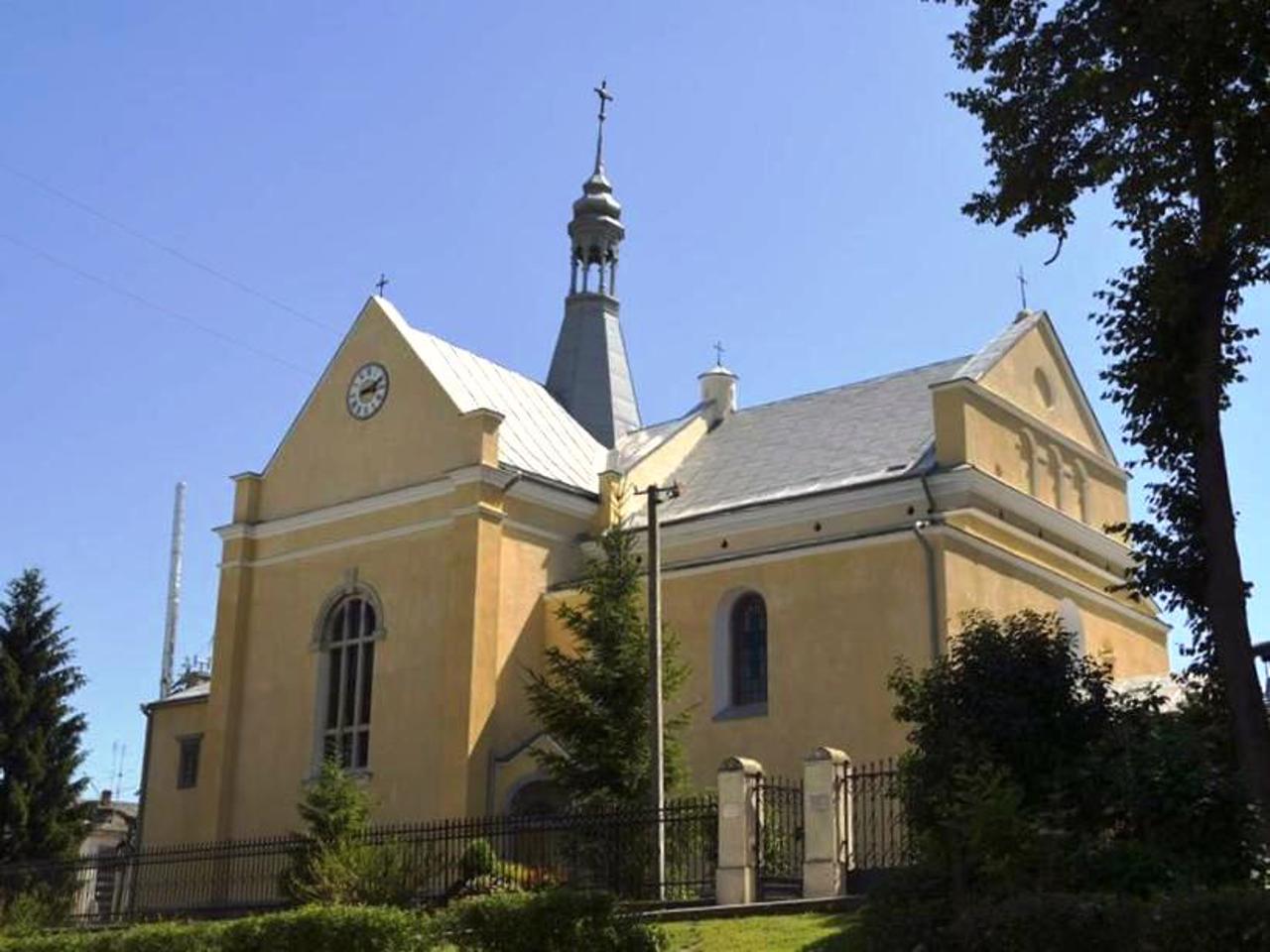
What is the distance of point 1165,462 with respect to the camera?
16.0 meters

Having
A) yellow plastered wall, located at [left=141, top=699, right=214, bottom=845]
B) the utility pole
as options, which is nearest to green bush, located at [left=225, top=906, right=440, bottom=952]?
the utility pole

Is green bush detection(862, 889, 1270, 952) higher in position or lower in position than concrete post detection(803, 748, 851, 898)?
lower

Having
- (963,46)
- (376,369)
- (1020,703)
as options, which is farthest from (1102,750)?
(376,369)

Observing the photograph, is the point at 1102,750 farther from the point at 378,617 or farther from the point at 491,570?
the point at 378,617

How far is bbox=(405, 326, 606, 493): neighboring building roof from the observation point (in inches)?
1310

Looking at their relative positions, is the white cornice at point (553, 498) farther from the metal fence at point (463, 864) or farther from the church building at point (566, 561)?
the metal fence at point (463, 864)

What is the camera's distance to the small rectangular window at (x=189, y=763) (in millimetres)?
35688

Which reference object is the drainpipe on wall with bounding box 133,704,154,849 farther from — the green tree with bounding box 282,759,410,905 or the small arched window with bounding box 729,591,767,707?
the small arched window with bounding box 729,591,767,707

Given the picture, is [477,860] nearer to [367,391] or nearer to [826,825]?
[826,825]

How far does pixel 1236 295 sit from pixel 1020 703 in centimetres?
504

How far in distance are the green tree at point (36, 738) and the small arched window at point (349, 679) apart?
9611 millimetres

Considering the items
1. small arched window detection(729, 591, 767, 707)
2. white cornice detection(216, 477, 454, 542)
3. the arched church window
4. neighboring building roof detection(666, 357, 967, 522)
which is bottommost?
small arched window detection(729, 591, 767, 707)

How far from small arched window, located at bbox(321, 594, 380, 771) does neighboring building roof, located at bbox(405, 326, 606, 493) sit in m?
4.74

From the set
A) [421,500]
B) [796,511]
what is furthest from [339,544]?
[796,511]
